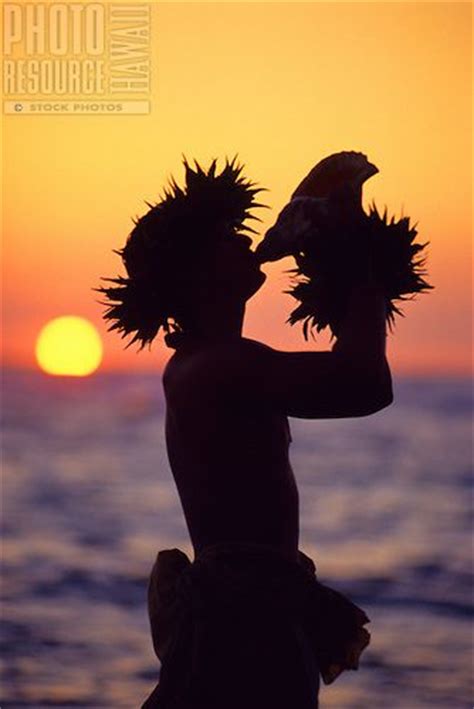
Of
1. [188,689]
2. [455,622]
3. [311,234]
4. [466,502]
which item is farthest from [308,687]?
[466,502]

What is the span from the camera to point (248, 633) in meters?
2.00

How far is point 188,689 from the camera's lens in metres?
2.02

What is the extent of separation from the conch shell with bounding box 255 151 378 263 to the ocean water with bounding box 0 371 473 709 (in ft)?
5.65

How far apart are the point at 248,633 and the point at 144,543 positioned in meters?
3.32

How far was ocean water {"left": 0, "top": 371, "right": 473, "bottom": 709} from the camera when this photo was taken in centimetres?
386

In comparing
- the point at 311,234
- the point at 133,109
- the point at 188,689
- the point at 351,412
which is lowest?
the point at 188,689

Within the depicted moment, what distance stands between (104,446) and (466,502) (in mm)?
1900

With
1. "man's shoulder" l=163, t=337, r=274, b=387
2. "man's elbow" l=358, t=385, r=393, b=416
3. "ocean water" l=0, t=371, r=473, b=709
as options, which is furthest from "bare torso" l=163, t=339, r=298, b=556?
"ocean water" l=0, t=371, r=473, b=709

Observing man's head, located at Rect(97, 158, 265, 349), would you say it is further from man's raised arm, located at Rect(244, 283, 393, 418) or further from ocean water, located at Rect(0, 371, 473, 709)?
ocean water, located at Rect(0, 371, 473, 709)

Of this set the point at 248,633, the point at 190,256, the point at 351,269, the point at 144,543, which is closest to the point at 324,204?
the point at 351,269

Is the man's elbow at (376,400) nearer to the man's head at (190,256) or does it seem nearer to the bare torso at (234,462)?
the bare torso at (234,462)

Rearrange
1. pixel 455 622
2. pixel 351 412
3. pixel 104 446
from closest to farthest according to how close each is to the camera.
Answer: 1. pixel 351 412
2. pixel 455 622
3. pixel 104 446

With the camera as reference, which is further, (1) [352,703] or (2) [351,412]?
(1) [352,703]

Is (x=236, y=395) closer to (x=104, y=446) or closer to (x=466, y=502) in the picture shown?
(x=466, y=502)
